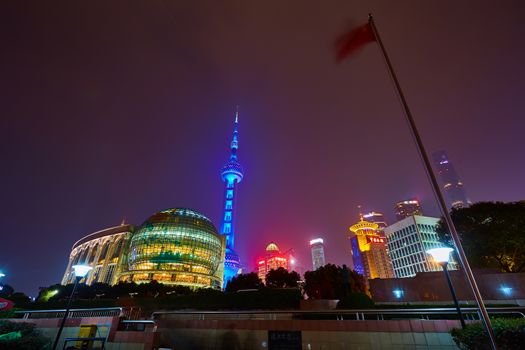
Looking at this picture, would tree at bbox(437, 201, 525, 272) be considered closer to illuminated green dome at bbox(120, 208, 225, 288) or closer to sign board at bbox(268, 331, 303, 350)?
sign board at bbox(268, 331, 303, 350)

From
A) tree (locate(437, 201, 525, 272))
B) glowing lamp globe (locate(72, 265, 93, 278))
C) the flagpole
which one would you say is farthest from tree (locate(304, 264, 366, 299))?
the flagpole

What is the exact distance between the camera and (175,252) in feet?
267

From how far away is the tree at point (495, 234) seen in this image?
3378 centimetres

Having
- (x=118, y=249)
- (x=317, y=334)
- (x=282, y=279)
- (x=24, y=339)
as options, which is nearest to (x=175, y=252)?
(x=118, y=249)

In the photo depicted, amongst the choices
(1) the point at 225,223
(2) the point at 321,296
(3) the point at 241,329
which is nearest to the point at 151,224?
(1) the point at 225,223

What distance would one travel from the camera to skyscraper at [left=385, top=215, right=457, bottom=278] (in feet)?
293

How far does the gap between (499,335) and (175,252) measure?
83559 mm

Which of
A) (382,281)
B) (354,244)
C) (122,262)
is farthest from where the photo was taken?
(354,244)

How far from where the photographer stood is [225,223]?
11800 cm

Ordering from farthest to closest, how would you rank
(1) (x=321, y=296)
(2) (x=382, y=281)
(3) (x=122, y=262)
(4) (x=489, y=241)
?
(3) (x=122, y=262) < (1) (x=321, y=296) < (4) (x=489, y=241) < (2) (x=382, y=281)

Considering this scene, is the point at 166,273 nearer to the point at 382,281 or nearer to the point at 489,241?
the point at 382,281

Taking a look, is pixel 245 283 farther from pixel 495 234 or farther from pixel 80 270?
pixel 80 270

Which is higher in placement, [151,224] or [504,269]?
[151,224]

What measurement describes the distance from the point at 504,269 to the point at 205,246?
74.1 metres
